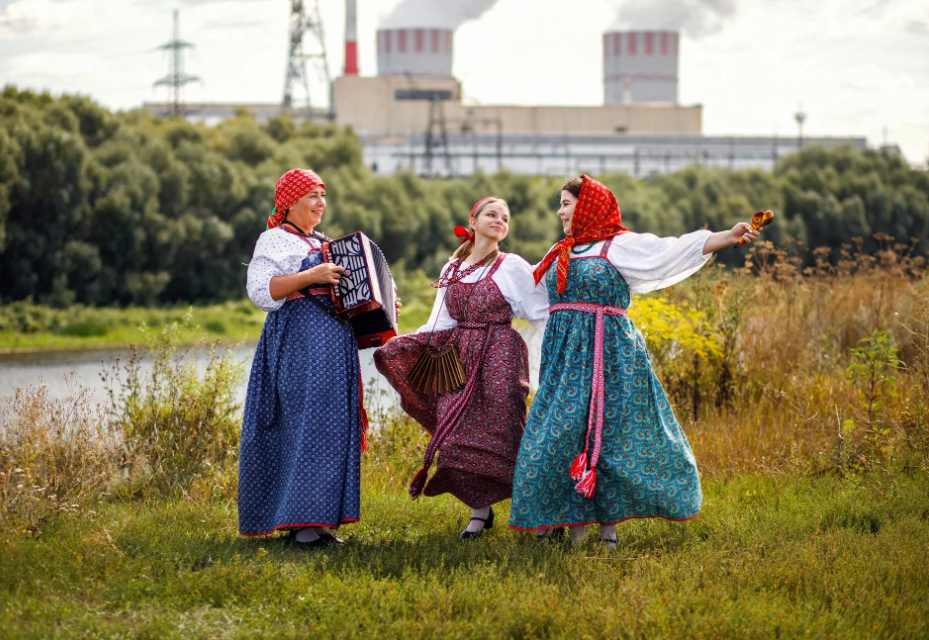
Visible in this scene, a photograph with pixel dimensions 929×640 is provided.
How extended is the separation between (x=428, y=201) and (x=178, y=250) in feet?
39.0

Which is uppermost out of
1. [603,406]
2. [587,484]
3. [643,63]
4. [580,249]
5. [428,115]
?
[643,63]

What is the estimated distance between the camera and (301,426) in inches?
208

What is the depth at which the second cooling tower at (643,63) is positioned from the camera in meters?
86.7

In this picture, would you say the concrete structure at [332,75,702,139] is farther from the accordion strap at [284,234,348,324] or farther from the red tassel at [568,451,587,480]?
the red tassel at [568,451,587,480]

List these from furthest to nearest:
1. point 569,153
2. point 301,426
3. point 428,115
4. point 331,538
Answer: point 428,115 < point 569,153 < point 331,538 < point 301,426

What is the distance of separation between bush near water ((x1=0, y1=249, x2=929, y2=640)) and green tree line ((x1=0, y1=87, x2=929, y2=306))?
11888 mm

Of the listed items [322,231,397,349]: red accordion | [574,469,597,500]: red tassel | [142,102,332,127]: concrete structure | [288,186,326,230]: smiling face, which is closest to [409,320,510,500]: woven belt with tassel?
[322,231,397,349]: red accordion

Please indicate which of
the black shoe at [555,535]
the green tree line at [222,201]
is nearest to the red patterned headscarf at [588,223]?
the black shoe at [555,535]

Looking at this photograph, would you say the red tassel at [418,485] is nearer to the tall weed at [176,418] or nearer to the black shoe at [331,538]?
the black shoe at [331,538]

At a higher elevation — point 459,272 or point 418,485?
point 459,272

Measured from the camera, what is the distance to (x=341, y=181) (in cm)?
3975

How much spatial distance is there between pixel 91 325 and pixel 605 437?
2339 cm

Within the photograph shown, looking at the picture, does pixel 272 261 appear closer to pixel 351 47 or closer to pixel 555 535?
pixel 555 535

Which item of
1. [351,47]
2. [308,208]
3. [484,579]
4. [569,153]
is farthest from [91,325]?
[351,47]
